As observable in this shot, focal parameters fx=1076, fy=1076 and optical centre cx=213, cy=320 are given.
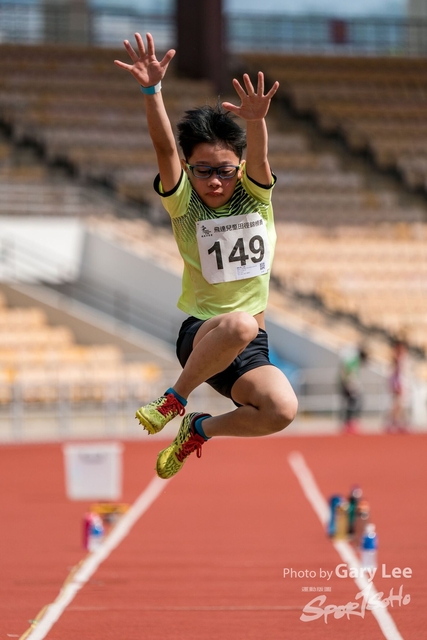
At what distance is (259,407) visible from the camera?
16.5ft

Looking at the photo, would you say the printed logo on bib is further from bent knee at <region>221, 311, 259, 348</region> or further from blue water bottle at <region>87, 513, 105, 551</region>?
blue water bottle at <region>87, 513, 105, 551</region>

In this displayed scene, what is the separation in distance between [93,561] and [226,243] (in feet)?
11.2

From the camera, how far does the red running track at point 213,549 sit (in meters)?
5.54

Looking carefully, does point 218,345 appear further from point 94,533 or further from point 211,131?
point 94,533

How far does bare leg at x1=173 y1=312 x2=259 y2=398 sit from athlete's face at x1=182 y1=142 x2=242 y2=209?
2.04 ft

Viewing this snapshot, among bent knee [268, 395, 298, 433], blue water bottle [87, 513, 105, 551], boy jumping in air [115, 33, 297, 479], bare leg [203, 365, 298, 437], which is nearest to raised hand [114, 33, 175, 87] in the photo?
boy jumping in air [115, 33, 297, 479]

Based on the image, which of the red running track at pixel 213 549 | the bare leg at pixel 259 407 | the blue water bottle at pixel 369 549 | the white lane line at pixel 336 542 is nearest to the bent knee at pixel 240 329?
the bare leg at pixel 259 407

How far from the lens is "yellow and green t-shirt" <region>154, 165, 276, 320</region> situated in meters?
5.20

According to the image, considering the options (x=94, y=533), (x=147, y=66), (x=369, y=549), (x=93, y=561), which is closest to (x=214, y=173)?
(x=147, y=66)

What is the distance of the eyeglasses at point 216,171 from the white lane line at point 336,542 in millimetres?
2348

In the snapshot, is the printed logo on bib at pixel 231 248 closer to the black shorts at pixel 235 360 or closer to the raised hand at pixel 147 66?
the black shorts at pixel 235 360

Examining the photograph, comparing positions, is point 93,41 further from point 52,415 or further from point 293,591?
point 293,591

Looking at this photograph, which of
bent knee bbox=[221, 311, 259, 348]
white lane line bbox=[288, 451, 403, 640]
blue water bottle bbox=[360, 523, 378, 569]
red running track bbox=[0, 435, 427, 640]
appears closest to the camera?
bent knee bbox=[221, 311, 259, 348]

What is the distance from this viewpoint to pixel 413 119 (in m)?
25.3
